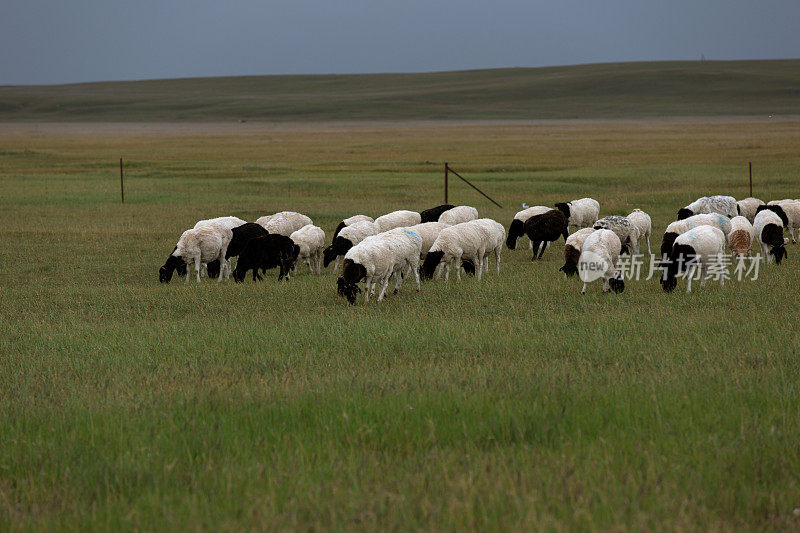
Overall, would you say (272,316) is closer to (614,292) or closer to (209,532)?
(614,292)

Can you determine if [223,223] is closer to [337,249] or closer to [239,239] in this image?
[239,239]

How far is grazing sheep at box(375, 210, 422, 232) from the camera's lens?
18109 mm

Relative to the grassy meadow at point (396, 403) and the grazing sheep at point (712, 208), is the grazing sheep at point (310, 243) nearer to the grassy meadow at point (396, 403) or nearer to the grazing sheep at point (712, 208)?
the grassy meadow at point (396, 403)

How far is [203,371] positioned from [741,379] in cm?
523

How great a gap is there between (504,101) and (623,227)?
140165 millimetres

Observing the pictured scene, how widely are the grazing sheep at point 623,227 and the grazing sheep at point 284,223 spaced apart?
6.72 meters

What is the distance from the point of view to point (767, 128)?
80062mm

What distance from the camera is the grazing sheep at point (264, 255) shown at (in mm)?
16188

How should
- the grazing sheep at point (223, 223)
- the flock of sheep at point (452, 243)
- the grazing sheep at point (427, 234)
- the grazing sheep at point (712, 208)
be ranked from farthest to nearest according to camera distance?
the grazing sheep at point (712, 208), the grazing sheep at point (223, 223), the grazing sheep at point (427, 234), the flock of sheep at point (452, 243)

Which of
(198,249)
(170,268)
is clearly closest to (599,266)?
(198,249)

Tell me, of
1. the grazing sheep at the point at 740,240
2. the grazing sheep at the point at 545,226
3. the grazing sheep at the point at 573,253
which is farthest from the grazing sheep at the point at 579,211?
the grazing sheep at the point at 573,253

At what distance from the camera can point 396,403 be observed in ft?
23.0

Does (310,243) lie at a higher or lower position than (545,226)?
lower

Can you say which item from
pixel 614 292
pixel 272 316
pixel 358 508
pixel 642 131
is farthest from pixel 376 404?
pixel 642 131
